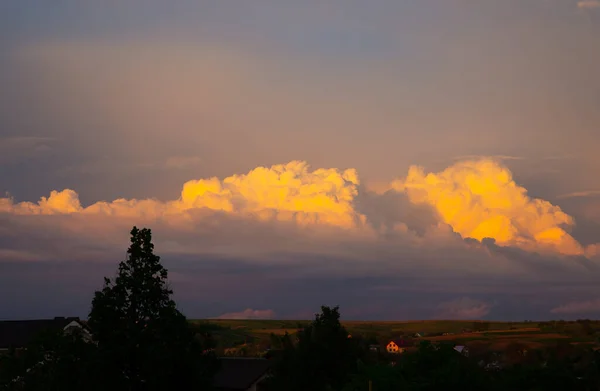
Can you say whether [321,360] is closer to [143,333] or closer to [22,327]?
[143,333]

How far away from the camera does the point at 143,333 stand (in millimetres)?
32750

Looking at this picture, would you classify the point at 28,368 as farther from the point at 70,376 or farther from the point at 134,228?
the point at 134,228

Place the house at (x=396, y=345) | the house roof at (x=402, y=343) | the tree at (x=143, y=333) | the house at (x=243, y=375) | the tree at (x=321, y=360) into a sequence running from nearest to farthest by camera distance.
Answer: the tree at (x=143, y=333) < the tree at (x=321, y=360) < the house at (x=243, y=375) < the house at (x=396, y=345) < the house roof at (x=402, y=343)

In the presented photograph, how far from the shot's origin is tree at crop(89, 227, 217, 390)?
32.3 m

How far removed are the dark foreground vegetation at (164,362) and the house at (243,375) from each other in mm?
24301

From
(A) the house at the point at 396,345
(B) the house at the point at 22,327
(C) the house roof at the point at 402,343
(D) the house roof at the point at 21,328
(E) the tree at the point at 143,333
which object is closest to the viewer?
(E) the tree at the point at 143,333

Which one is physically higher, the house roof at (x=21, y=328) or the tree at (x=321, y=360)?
the house roof at (x=21, y=328)

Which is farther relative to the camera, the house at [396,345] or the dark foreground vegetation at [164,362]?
the house at [396,345]

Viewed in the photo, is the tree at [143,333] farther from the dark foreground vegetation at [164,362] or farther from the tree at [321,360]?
the tree at [321,360]

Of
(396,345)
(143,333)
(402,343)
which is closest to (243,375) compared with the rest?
(143,333)

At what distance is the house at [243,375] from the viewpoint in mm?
78250

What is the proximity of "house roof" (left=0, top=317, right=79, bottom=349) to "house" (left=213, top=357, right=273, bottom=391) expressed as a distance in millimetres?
22008

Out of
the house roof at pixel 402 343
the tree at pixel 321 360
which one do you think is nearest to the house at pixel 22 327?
the tree at pixel 321 360

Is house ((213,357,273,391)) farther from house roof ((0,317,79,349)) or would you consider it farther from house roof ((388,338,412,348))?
house roof ((388,338,412,348))
